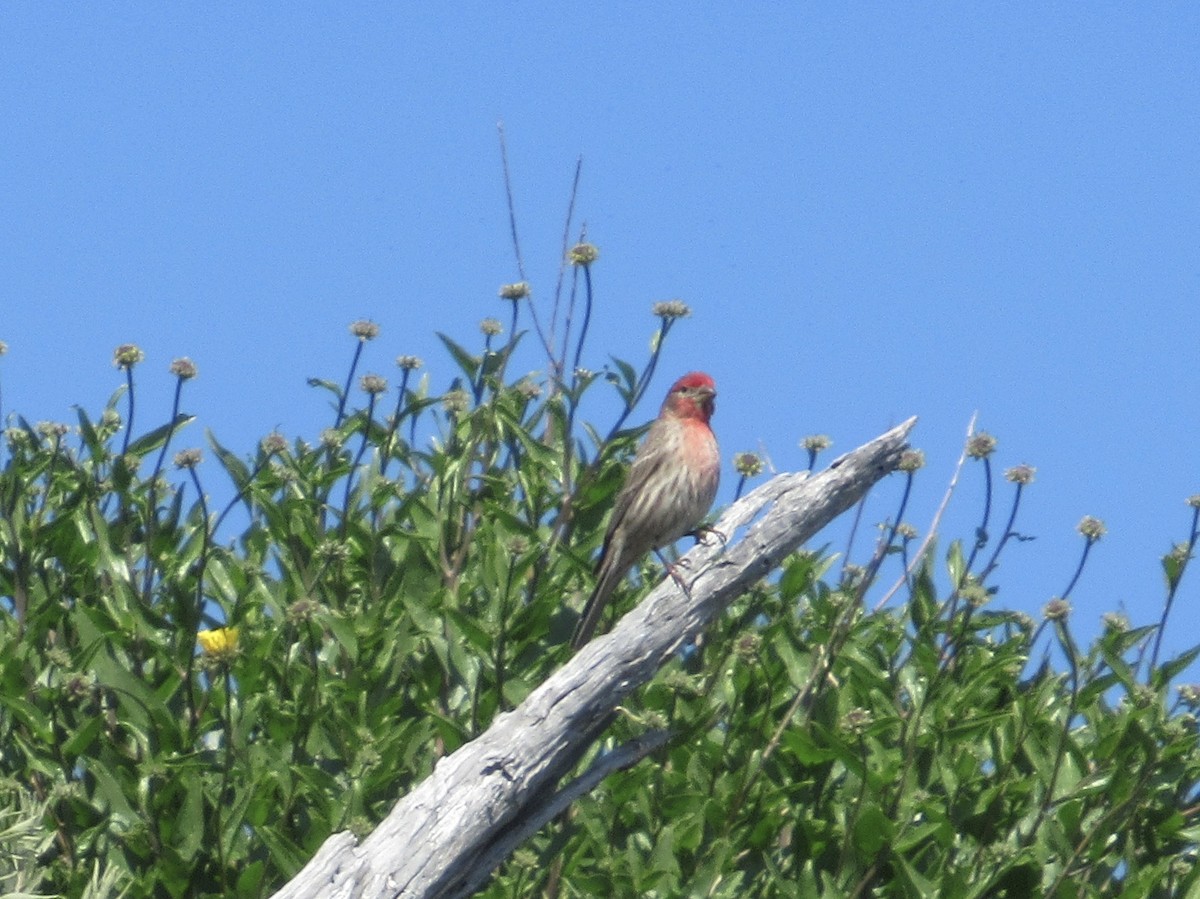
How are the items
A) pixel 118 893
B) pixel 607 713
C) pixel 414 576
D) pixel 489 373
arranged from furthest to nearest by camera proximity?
pixel 489 373
pixel 414 576
pixel 118 893
pixel 607 713

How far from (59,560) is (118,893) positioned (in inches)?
51.4

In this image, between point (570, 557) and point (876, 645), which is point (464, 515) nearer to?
point (570, 557)

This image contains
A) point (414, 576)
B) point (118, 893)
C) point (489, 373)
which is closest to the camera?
point (118, 893)

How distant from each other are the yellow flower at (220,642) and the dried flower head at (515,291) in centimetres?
166

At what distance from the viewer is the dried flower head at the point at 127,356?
262 inches

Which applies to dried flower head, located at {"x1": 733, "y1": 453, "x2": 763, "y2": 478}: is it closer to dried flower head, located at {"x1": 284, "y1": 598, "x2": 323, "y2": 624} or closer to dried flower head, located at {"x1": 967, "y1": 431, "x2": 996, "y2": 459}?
dried flower head, located at {"x1": 967, "y1": 431, "x2": 996, "y2": 459}

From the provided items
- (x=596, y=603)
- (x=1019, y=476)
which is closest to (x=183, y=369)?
(x=596, y=603)

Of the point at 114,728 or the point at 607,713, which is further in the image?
the point at 114,728

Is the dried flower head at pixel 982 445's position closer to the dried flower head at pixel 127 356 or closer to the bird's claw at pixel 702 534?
the bird's claw at pixel 702 534

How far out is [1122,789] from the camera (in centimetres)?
624

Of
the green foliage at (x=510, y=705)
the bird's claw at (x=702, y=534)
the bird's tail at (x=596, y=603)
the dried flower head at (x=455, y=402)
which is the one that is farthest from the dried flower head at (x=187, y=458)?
the bird's claw at (x=702, y=534)

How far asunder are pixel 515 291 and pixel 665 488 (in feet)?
3.51

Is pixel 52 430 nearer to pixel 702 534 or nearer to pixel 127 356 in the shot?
pixel 127 356

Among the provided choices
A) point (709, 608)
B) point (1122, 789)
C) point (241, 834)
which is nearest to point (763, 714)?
point (709, 608)
